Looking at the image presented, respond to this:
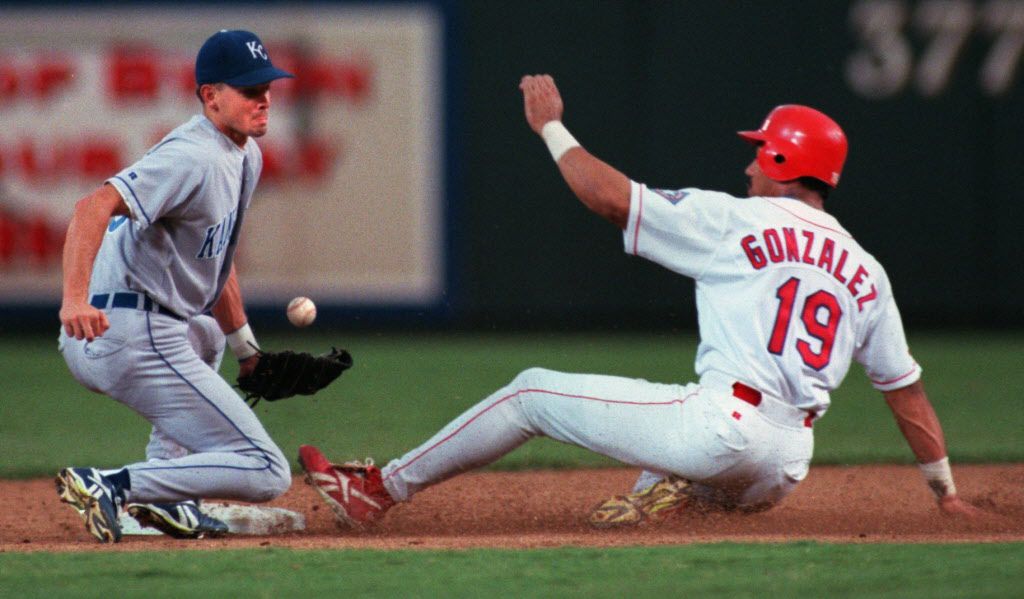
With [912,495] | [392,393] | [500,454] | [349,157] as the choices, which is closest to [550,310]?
[349,157]

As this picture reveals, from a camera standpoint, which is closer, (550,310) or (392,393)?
(392,393)

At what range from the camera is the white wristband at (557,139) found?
12.9ft

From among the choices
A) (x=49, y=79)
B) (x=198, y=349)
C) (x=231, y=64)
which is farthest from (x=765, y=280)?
(x=49, y=79)

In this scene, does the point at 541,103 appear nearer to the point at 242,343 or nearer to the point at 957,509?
the point at 242,343

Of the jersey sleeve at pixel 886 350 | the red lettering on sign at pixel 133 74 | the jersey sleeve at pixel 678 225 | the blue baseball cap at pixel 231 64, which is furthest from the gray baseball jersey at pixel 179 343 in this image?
the red lettering on sign at pixel 133 74

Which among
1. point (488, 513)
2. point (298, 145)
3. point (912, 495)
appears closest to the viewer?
point (488, 513)

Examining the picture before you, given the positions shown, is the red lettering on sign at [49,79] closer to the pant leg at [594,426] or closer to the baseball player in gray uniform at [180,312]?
the baseball player in gray uniform at [180,312]

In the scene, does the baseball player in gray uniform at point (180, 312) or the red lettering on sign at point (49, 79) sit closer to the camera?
Answer: the baseball player in gray uniform at point (180, 312)

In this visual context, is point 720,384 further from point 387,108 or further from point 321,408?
point 387,108

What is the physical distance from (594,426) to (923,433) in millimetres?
989

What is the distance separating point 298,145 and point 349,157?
385 mm

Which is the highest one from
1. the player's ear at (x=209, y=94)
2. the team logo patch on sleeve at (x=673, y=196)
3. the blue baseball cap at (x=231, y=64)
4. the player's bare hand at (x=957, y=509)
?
the blue baseball cap at (x=231, y=64)

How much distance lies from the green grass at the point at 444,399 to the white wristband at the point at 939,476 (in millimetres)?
1698

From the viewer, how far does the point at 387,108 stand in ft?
35.6
